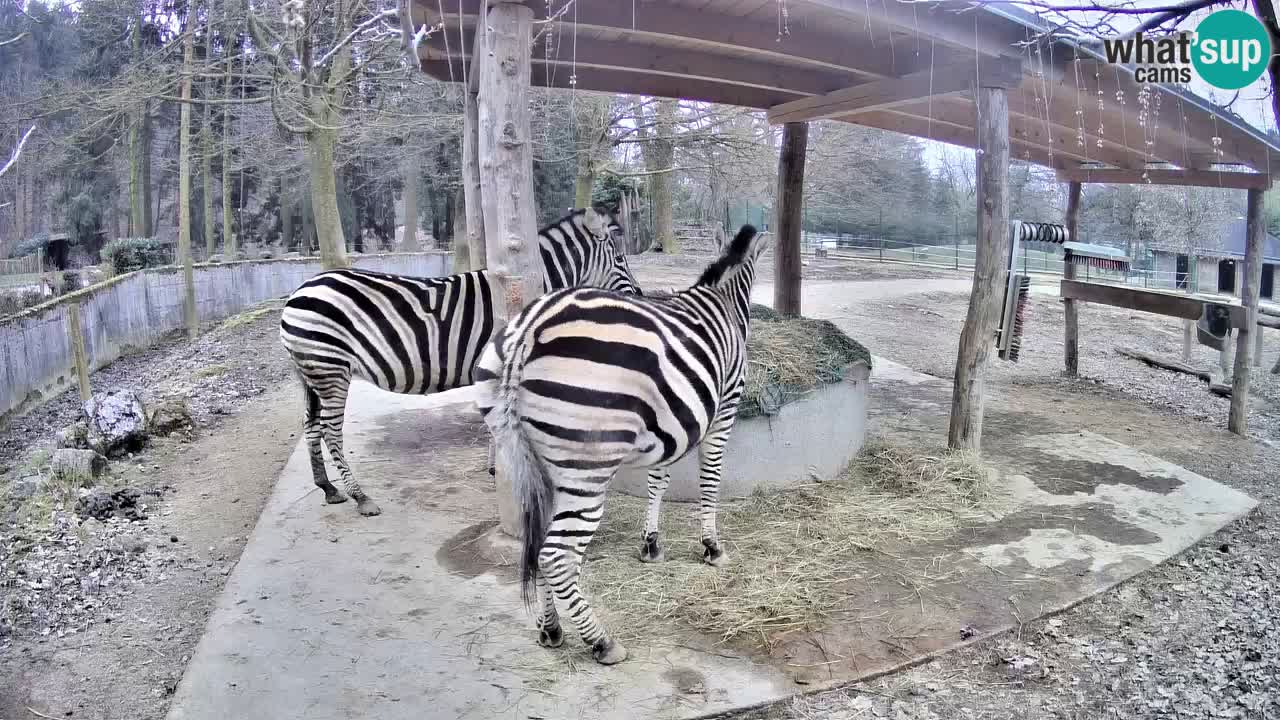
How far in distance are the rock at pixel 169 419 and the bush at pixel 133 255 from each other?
10.9 meters

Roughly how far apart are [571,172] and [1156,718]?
1418cm

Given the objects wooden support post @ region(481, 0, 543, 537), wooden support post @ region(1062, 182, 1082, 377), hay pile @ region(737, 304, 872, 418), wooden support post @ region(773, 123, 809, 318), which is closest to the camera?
wooden support post @ region(481, 0, 543, 537)

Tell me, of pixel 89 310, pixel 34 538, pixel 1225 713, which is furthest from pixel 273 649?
pixel 89 310

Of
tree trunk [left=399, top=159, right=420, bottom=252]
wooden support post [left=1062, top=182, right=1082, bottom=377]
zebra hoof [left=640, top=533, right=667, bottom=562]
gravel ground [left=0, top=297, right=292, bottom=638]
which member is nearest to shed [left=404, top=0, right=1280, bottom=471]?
zebra hoof [left=640, top=533, right=667, bottom=562]

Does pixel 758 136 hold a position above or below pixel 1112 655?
above

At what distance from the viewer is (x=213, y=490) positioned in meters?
6.07

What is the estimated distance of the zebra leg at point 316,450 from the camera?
5289 millimetres

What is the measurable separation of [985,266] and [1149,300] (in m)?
4.24

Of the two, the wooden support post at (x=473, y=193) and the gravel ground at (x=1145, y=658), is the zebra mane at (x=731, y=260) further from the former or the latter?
the gravel ground at (x=1145, y=658)

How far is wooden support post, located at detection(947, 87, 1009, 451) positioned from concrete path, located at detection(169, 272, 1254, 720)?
0.54 metres

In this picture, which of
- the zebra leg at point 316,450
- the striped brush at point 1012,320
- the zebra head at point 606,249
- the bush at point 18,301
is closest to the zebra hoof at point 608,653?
the zebra leg at point 316,450

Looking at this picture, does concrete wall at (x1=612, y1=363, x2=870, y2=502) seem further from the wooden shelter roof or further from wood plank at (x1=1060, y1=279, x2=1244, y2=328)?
wood plank at (x1=1060, y1=279, x2=1244, y2=328)

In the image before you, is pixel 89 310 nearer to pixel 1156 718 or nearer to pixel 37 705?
pixel 37 705
